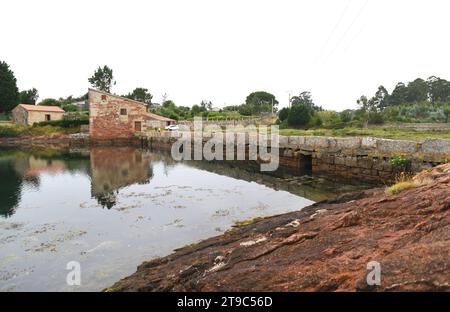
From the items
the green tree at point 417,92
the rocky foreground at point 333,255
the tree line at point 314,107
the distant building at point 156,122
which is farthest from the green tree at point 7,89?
the green tree at point 417,92

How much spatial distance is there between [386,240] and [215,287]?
2157 millimetres

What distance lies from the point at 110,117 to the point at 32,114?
1606 centimetres

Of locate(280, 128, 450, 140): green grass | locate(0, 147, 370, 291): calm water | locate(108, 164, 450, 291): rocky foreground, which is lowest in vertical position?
locate(0, 147, 370, 291): calm water

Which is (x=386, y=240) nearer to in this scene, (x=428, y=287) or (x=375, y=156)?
(x=428, y=287)

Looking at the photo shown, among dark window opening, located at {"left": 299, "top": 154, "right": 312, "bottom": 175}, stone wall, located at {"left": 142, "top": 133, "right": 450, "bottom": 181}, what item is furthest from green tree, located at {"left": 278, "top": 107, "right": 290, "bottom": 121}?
dark window opening, located at {"left": 299, "top": 154, "right": 312, "bottom": 175}

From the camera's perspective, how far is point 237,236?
6.69 meters

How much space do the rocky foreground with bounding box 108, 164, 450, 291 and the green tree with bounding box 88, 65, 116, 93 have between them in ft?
288

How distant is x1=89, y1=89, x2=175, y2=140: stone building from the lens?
39438mm

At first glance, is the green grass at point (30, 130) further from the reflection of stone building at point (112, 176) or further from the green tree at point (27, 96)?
the green tree at point (27, 96)

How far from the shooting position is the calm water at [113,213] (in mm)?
6488

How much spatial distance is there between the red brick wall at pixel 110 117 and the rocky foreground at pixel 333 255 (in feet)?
119

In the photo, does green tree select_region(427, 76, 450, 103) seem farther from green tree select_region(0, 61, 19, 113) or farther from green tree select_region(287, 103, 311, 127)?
green tree select_region(0, 61, 19, 113)

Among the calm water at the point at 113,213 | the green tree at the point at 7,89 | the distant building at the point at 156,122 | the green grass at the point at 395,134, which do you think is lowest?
the calm water at the point at 113,213

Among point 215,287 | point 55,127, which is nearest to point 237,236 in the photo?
point 215,287
